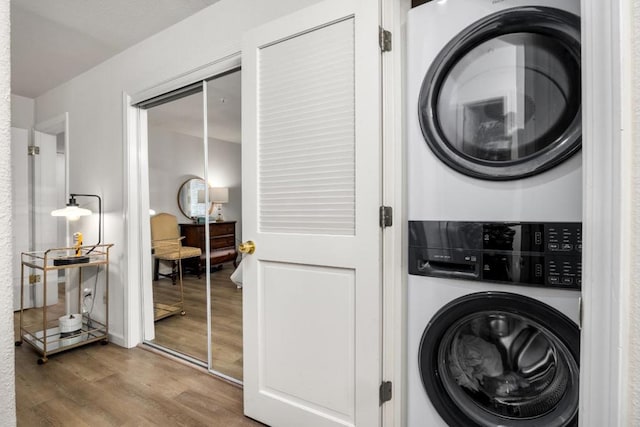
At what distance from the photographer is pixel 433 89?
4.03 ft

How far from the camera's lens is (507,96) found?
1112 mm

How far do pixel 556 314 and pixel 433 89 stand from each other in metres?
0.88

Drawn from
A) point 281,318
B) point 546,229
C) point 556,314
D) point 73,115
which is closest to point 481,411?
point 556,314

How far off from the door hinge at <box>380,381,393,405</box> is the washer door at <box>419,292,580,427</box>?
0.19 meters

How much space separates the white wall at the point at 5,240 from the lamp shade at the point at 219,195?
2394mm

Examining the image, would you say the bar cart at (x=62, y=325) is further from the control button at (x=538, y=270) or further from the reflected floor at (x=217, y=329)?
the control button at (x=538, y=270)

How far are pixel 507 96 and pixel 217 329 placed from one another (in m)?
2.52

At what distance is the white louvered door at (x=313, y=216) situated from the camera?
1.36 m

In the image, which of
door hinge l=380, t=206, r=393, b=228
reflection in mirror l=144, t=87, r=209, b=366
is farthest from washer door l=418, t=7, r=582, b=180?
reflection in mirror l=144, t=87, r=209, b=366

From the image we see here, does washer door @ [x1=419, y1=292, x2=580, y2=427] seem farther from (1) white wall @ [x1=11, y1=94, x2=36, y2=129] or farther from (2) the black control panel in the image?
(1) white wall @ [x1=11, y1=94, x2=36, y2=129]

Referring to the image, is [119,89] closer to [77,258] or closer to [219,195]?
[219,195]

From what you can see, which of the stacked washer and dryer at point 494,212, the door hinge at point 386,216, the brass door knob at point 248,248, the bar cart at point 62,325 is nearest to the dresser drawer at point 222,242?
the bar cart at point 62,325

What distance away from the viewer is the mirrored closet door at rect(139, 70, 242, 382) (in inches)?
93.5

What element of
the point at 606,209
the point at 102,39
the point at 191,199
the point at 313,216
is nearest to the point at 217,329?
the point at 313,216
